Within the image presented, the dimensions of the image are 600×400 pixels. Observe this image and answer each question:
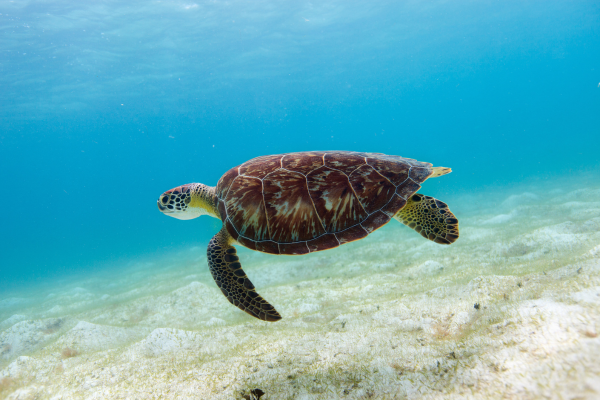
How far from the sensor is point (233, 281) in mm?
3053

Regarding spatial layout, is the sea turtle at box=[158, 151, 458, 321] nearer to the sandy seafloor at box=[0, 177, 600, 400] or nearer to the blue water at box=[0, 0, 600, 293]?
the sandy seafloor at box=[0, 177, 600, 400]

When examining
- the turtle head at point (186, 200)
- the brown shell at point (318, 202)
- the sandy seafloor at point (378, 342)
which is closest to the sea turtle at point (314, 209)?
the brown shell at point (318, 202)

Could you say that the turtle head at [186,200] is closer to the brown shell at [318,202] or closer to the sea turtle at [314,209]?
the sea turtle at [314,209]

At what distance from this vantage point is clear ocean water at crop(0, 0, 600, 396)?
18906 millimetres

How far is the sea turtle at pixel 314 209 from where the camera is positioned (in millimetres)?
2992

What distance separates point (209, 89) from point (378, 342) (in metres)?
39.0

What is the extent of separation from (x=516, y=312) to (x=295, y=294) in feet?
12.6

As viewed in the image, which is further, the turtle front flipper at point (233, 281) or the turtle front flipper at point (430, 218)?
the turtle front flipper at point (430, 218)

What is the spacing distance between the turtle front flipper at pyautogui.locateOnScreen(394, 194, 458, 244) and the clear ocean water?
12.9 feet

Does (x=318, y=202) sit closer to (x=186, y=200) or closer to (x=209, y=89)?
(x=186, y=200)

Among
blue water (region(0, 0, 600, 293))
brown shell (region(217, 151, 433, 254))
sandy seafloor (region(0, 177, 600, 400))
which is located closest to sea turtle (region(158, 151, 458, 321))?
brown shell (region(217, 151, 433, 254))

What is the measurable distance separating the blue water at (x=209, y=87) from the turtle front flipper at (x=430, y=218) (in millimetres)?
20523

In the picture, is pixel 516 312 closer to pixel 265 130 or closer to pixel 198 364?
pixel 198 364

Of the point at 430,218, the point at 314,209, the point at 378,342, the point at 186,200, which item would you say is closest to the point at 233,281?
the point at 314,209
